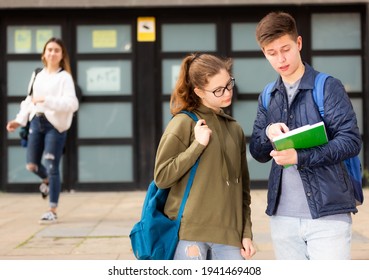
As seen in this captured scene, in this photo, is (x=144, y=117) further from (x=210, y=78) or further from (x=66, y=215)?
(x=210, y=78)

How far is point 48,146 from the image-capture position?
24.8 feet

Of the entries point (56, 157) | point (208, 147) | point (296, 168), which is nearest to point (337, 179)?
point (296, 168)

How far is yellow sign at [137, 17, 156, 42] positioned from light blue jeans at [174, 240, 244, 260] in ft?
26.9

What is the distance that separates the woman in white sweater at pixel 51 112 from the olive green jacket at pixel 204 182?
442 centimetres

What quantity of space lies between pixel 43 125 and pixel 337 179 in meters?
5.05

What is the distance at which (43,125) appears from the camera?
7.56 metres

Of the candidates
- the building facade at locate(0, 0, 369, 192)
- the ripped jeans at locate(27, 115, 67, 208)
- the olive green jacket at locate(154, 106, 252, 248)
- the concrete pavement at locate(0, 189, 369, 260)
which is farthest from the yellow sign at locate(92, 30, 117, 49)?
the olive green jacket at locate(154, 106, 252, 248)

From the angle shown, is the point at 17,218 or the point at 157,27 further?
the point at 157,27

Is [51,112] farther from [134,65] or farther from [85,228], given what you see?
[134,65]

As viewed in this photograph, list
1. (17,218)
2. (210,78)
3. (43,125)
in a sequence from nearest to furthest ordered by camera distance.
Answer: (210,78)
(43,125)
(17,218)

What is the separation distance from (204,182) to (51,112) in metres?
4.62

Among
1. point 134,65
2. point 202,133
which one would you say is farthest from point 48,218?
point 202,133

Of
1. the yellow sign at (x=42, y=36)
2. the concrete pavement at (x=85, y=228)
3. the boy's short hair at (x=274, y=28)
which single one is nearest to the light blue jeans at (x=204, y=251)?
the boy's short hair at (x=274, y=28)

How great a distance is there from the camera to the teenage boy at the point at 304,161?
9.77 feet
